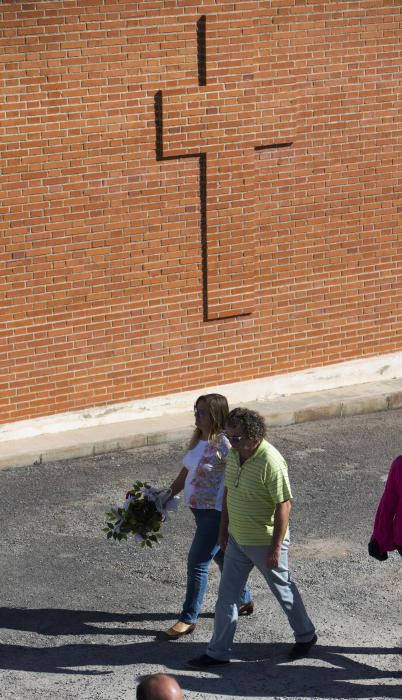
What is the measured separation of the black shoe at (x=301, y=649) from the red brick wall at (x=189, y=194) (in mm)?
5030

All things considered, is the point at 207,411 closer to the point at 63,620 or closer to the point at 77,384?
the point at 63,620

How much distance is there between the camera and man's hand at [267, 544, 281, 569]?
25.1 feet

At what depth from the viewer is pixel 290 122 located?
1310 centimetres

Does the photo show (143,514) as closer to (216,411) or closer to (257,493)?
(216,411)

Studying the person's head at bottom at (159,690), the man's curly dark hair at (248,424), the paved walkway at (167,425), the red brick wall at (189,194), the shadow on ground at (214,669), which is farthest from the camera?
the paved walkway at (167,425)

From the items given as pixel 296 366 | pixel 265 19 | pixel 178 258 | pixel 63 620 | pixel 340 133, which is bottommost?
pixel 63 620

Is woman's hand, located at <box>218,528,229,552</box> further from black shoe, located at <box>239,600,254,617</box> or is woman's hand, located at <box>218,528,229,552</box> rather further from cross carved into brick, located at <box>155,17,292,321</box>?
cross carved into brick, located at <box>155,17,292,321</box>

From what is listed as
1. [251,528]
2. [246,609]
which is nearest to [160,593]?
[246,609]

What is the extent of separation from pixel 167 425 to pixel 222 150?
2858 mm

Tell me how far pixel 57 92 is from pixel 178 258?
7.08 ft

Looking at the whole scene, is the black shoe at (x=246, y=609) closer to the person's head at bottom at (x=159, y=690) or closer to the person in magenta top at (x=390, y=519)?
the person in magenta top at (x=390, y=519)

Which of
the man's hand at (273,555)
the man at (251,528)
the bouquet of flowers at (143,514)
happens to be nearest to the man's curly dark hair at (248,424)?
the man at (251,528)

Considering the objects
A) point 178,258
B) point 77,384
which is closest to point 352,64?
point 178,258

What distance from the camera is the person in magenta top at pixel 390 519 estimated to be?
308 inches
